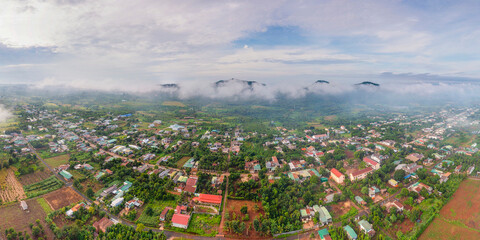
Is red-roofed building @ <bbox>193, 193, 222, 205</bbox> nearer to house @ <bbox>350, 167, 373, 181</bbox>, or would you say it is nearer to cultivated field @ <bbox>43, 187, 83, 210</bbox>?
cultivated field @ <bbox>43, 187, 83, 210</bbox>

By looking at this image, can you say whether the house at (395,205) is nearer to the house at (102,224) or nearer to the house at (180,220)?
the house at (180,220)

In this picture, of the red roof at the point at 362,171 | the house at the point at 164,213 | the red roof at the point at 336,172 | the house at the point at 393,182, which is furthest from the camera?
the red roof at the point at 362,171

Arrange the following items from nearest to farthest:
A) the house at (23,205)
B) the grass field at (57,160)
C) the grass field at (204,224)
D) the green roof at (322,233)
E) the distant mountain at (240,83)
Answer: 1. the green roof at (322,233)
2. the grass field at (204,224)
3. the house at (23,205)
4. the grass field at (57,160)
5. the distant mountain at (240,83)

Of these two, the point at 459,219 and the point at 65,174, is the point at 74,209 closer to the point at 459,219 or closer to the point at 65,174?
the point at 65,174

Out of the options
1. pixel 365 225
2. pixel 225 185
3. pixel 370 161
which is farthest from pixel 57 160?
pixel 370 161

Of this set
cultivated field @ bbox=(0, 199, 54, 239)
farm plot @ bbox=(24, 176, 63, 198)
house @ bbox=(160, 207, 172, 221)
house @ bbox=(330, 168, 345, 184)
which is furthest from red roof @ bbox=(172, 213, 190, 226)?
house @ bbox=(330, 168, 345, 184)

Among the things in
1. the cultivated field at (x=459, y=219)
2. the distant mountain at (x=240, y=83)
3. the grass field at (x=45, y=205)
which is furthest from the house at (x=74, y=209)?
the distant mountain at (x=240, y=83)
